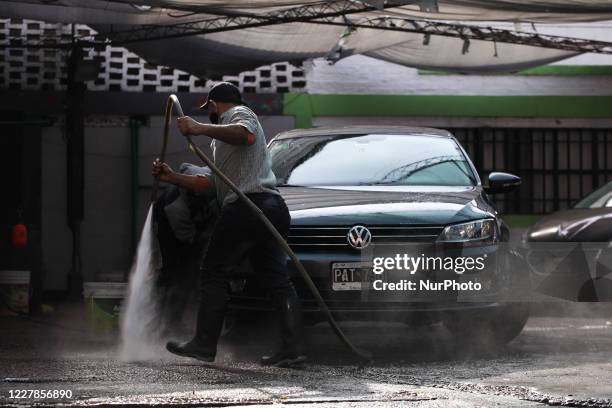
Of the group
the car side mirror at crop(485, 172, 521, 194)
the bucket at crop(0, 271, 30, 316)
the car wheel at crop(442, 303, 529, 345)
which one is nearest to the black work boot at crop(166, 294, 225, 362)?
the car wheel at crop(442, 303, 529, 345)

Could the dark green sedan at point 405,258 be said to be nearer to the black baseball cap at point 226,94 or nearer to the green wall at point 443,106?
the black baseball cap at point 226,94

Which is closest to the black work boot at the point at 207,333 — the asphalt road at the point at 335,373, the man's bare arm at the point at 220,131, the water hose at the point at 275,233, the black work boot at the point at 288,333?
the asphalt road at the point at 335,373

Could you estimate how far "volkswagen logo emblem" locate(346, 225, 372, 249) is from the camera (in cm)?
833

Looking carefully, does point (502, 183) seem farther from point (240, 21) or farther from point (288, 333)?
point (240, 21)

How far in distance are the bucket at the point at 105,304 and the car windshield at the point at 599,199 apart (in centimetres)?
560

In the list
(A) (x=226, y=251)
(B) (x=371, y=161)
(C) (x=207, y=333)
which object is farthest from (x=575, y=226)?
(C) (x=207, y=333)

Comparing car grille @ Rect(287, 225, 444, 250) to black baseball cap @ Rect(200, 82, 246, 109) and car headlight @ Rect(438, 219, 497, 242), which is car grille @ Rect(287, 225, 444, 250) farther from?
black baseball cap @ Rect(200, 82, 246, 109)

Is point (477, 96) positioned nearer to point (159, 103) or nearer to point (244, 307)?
point (159, 103)

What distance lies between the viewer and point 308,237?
27.6 ft

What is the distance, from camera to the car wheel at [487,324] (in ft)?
27.8

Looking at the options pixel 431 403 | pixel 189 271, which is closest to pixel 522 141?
pixel 189 271

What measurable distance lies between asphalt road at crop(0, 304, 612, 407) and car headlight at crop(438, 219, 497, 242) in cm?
81

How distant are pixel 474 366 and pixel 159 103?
29.6 ft

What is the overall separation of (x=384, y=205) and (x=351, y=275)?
2.02 feet
